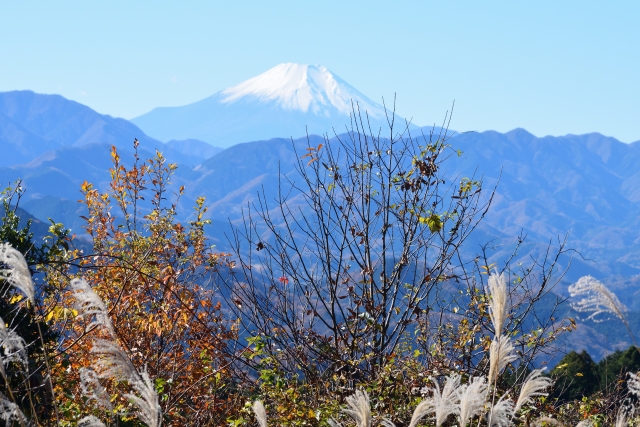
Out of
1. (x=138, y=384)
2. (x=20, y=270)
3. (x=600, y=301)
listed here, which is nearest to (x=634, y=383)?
(x=600, y=301)

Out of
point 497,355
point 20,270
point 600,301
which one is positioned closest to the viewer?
point 20,270


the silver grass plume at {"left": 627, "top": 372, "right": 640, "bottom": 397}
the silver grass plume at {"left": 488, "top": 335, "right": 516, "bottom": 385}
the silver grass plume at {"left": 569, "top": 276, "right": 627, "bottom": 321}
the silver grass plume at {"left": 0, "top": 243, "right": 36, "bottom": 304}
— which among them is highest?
the silver grass plume at {"left": 0, "top": 243, "right": 36, "bottom": 304}

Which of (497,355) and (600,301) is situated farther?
(600,301)

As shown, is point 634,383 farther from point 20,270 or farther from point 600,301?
point 20,270

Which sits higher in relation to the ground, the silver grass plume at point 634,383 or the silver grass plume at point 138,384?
the silver grass plume at point 138,384

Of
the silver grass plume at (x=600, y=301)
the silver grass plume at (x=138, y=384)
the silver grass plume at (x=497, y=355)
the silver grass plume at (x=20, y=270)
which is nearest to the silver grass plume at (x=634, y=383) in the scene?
the silver grass plume at (x=600, y=301)

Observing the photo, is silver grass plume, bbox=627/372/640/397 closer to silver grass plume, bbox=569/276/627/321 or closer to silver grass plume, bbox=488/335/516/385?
silver grass plume, bbox=569/276/627/321

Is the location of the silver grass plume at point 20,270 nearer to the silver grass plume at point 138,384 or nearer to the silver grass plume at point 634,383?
the silver grass plume at point 138,384

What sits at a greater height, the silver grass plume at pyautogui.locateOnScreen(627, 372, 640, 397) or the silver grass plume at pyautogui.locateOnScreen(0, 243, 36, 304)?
the silver grass plume at pyautogui.locateOnScreen(0, 243, 36, 304)

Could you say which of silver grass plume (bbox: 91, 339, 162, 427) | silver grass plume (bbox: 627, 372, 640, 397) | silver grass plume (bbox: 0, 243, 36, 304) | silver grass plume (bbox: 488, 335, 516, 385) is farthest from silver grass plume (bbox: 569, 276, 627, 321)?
silver grass plume (bbox: 0, 243, 36, 304)

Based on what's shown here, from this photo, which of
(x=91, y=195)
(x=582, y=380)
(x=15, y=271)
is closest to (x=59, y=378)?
(x=15, y=271)

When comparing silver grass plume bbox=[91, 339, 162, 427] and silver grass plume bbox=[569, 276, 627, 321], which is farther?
silver grass plume bbox=[569, 276, 627, 321]

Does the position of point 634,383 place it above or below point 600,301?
below

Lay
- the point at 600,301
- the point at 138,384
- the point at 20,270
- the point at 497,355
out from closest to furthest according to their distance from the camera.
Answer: the point at 138,384 < the point at 20,270 < the point at 497,355 < the point at 600,301
